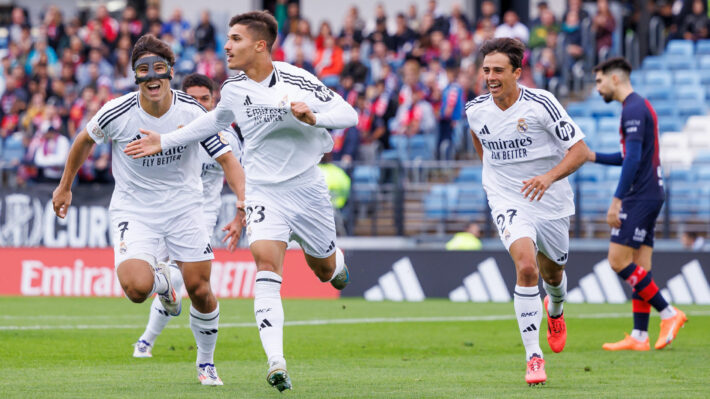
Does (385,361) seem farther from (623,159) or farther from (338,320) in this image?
(338,320)

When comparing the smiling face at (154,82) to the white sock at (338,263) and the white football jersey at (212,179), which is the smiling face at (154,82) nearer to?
the white sock at (338,263)

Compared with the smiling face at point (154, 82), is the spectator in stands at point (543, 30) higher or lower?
higher

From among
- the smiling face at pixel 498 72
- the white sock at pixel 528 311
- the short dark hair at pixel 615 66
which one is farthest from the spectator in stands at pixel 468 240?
the white sock at pixel 528 311

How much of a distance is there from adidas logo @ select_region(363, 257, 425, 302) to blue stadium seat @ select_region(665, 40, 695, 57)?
924 centimetres

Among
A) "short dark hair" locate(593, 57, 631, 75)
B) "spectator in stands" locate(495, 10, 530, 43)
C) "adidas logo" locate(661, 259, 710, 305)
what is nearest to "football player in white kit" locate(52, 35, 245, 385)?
"short dark hair" locate(593, 57, 631, 75)

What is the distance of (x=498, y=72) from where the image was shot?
8.90m

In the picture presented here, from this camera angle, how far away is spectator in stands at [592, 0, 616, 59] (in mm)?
24031

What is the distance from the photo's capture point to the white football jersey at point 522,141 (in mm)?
8945

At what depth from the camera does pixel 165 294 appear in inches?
350

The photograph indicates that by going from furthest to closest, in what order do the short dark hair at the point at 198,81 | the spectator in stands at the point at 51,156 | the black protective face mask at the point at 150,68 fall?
the spectator in stands at the point at 51,156
the short dark hair at the point at 198,81
the black protective face mask at the point at 150,68

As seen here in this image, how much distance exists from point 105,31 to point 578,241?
1354 centimetres

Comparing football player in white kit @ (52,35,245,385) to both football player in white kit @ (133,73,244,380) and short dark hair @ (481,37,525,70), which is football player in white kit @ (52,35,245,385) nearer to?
football player in white kit @ (133,73,244,380)

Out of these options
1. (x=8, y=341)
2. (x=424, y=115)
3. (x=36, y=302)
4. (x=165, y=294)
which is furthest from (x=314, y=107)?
(x=424, y=115)

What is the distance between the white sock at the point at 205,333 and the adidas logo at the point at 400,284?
389 inches
